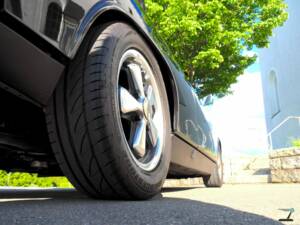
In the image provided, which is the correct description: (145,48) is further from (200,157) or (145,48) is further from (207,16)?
(207,16)

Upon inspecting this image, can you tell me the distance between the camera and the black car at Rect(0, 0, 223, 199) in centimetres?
142

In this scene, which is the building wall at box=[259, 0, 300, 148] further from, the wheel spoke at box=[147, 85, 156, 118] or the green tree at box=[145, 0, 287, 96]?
the wheel spoke at box=[147, 85, 156, 118]

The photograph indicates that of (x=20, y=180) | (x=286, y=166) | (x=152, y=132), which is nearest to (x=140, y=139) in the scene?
(x=152, y=132)

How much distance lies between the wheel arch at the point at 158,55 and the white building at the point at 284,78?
42.8 ft

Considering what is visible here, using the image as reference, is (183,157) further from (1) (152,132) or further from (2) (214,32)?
(2) (214,32)

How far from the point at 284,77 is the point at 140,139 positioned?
17.7 m

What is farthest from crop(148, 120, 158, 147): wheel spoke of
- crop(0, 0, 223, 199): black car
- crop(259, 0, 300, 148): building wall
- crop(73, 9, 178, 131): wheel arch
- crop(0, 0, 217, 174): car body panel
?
crop(259, 0, 300, 148): building wall

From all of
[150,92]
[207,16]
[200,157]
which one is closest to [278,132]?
[207,16]

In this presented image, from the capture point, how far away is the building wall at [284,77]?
1669cm

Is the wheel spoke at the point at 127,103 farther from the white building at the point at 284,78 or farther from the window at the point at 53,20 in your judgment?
the white building at the point at 284,78

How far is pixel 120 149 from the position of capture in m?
1.76

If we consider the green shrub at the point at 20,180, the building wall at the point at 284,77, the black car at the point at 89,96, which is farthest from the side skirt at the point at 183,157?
the building wall at the point at 284,77

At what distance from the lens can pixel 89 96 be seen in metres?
1.71

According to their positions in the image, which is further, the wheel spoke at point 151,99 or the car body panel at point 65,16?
the wheel spoke at point 151,99
